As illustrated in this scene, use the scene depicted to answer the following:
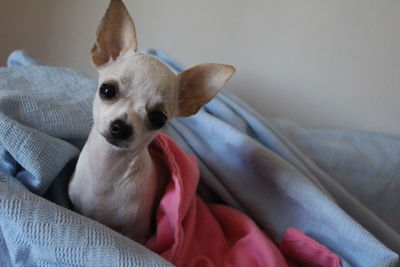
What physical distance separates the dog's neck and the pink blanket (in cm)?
7

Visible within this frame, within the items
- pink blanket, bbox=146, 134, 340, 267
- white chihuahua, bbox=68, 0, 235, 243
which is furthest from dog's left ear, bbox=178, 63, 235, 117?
pink blanket, bbox=146, 134, 340, 267

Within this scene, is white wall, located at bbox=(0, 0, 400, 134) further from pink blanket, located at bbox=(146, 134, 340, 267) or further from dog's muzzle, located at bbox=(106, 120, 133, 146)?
dog's muzzle, located at bbox=(106, 120, 133, 146)

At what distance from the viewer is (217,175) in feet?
3.50

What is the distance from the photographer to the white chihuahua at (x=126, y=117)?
708 mm

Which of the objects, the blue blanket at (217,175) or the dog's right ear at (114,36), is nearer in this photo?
the blue blanket at (217,175)

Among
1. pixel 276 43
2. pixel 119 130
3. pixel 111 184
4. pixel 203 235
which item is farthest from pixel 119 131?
pixel 276 43

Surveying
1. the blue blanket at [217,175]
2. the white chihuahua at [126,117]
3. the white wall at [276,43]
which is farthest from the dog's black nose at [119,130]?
the white wall at [276,43]

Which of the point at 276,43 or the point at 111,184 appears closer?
the point at 111,184

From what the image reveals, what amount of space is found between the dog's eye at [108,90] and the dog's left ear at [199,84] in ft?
0.58

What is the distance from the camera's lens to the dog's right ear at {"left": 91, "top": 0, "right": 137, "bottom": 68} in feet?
2.48

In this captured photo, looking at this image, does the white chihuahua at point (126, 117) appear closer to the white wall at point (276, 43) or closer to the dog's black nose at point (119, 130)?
the dog's black nose at point (119, 130)

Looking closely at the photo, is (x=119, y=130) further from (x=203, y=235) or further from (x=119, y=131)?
(x=203, y=235)

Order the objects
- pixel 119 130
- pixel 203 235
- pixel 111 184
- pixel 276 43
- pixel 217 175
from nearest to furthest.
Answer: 1. pixel 119 130
2. pixel 111 184
3. pixel 203 235
4. pixel 217 175
5. pixel 276 43

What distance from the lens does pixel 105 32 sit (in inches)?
30.6
